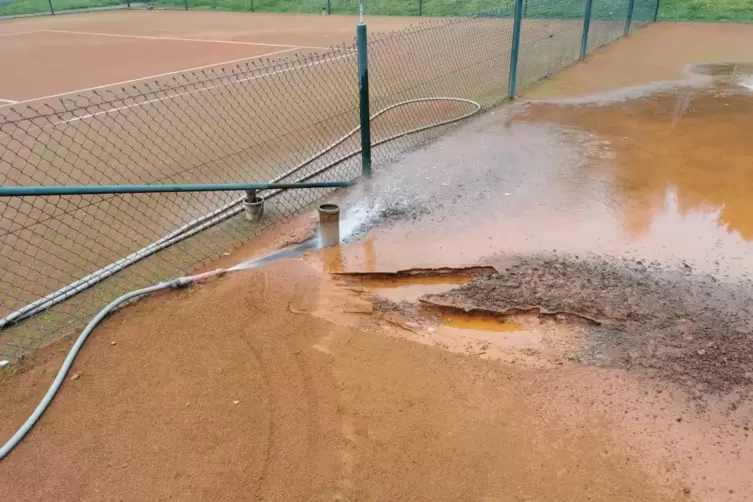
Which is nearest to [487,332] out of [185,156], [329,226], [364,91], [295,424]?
[295,424]

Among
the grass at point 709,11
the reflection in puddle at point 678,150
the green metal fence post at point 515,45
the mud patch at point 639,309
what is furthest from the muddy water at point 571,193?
the grass at point 709,11

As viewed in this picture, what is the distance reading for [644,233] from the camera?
194 inches

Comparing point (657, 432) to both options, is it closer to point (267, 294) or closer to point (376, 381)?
point (376, 381)

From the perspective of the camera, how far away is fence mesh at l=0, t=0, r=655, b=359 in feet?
14.8

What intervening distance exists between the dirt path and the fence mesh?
75 cm

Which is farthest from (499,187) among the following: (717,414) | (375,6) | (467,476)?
(375,6)

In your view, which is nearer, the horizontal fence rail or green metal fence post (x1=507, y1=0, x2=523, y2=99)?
green metal fence post (x1=507, y1=0, x2=523, y2=99)

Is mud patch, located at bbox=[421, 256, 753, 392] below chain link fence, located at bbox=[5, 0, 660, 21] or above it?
below

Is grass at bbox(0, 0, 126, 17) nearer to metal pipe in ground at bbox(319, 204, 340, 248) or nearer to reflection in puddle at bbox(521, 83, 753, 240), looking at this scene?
reflection in puddle at bbox(521, 83, 753, 240)

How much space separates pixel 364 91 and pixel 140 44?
14941 millimetres

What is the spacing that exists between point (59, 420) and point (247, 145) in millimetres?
5242

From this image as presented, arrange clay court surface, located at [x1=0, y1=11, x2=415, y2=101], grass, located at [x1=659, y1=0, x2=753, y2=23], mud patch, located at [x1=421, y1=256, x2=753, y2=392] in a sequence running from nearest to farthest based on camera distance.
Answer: mud patch, located at [x1=421, y1=256, x2=753, y2=392] → clay court surface, located at [x1=0, y1=11, x2=415, y2=101] → grass, located at [x1=659, y1=0, x2=753, y2=23]

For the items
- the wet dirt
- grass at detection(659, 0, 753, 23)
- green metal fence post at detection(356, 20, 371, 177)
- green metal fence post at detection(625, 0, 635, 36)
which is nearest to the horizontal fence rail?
grass at detection(659, 0, 753, 23)

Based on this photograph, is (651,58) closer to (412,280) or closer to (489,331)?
(412,280)
